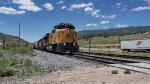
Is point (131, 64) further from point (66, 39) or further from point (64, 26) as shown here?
point (64, 26)

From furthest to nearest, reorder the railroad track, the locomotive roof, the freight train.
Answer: the locomotive roof, the freight train, the railroad track

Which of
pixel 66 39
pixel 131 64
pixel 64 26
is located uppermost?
pixel 64 26

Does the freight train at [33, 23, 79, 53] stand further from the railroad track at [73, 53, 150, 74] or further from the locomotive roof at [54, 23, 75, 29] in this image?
the railroad track at [73, 53, 150, 74]

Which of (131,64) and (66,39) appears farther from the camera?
(66,39)

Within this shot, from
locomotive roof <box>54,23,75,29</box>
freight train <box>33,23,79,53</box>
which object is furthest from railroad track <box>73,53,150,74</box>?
locomotive roof <box>54,23,75,29</box>

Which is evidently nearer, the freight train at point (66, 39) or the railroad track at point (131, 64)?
the railroad track at point (131, 64)

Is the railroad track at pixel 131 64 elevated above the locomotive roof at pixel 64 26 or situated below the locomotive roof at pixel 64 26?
below

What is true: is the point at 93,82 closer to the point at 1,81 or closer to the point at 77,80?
the point at 77,80

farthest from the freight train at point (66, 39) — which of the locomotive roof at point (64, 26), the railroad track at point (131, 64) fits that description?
the railroad track at point (131, 64)

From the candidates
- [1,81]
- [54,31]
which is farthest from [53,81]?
[54,31]

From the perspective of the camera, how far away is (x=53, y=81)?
1316 cm

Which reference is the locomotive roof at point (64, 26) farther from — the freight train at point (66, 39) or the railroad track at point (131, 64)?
the railroad track at point (131, 64)

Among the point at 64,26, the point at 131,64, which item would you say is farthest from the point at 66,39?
the point at 131,64

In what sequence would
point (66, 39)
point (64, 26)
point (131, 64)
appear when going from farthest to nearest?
point (64, 26), point (66, 39), point (131, 64)
